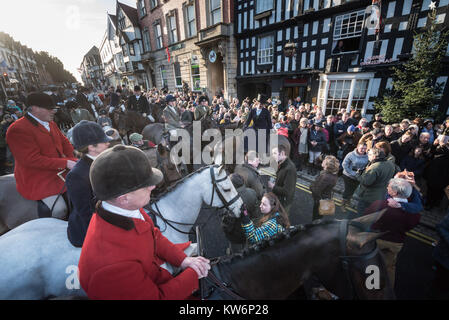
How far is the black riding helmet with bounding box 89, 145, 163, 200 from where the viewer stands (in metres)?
1.27

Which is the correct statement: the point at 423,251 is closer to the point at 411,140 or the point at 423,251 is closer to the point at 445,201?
the point at 445,201

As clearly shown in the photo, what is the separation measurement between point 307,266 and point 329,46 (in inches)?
550

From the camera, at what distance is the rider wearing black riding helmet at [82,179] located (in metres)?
2.27

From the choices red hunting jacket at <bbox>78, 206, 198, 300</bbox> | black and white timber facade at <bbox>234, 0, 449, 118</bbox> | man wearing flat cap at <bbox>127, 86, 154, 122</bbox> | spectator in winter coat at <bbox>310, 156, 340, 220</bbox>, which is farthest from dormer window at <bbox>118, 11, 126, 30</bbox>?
red hunting jacket at <bbox>78, 206, 198, 300</bbox>

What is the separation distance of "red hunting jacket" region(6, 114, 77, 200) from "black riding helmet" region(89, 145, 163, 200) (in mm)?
2540

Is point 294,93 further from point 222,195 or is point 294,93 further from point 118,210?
point 118,210

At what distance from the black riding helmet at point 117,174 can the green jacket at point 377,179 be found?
14.7 ft

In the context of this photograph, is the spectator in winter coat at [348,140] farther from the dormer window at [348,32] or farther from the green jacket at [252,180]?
the dormer window at [348,32]

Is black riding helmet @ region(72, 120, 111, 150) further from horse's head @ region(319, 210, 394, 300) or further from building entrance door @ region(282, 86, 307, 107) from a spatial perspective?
building entrance door @ region(282, 86, 307, 107)

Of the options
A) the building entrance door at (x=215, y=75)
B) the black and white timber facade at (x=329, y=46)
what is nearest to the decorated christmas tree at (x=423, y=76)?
the black and white timber facade at (x=329, y=46)

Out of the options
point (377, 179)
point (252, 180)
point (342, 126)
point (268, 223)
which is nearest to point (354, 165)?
point (377, 179)

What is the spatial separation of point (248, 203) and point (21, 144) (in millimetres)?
3911

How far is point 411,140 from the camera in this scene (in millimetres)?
5441
